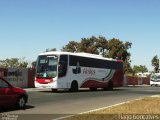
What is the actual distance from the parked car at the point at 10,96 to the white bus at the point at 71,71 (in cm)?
1552

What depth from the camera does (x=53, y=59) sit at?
113ft

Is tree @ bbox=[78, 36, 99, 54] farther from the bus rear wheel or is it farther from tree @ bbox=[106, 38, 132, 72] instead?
the bus rear wheel

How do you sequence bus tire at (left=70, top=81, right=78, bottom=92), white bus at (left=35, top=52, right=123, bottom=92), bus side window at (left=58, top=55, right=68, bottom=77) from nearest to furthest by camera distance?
white bus at (left=35, top=52, right=123, bottom=92), bus side window at (left=58, top=55, right=68, bottom=77), bus tire at (left=70, top=81, right=78, bottom=92)

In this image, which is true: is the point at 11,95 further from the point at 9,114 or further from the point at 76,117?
the point at 76,117

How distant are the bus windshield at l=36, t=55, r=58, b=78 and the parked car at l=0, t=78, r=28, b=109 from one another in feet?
51.3

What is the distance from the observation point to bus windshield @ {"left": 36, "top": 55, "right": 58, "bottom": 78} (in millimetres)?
34281

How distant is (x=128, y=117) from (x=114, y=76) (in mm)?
30312

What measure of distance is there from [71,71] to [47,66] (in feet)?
7.77

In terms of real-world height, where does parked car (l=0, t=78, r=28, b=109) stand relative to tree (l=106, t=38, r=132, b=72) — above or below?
below

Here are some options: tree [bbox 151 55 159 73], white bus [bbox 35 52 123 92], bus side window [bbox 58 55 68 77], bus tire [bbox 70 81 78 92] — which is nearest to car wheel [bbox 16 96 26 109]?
white bus [bbox 35 52 123 92]

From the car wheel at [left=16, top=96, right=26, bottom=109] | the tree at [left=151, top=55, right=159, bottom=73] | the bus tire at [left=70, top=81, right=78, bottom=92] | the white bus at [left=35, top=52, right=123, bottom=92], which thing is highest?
the tree at [left=151, top=55, right=159, bottom=73]

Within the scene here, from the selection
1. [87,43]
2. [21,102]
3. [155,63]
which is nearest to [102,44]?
[87,43]

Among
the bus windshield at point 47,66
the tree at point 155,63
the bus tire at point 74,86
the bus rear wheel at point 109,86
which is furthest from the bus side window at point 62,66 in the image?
the tree at point 155,63

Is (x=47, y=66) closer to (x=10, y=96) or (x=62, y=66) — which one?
(x=62, y=66)
